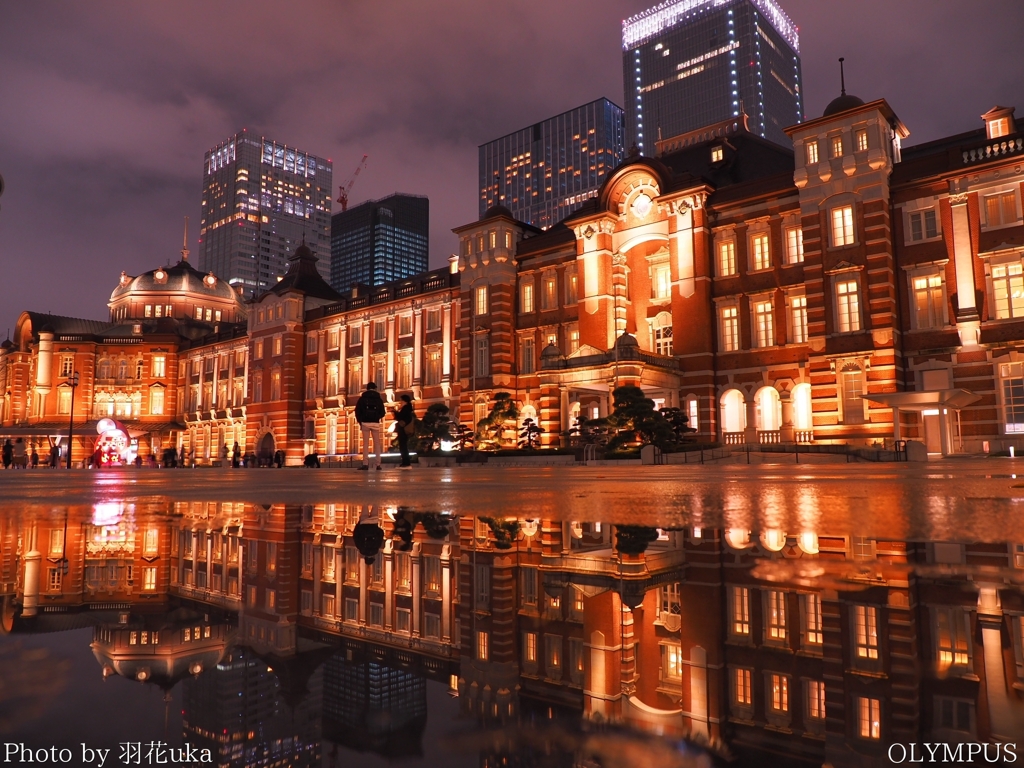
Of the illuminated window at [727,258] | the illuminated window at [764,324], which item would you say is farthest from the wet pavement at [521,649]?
the illuminated window at [727,258]

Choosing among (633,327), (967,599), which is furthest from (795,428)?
(967,599)

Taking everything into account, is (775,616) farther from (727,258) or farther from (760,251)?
(727,258)

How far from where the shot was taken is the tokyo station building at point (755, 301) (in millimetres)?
23766

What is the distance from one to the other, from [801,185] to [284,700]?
2881 centimetres

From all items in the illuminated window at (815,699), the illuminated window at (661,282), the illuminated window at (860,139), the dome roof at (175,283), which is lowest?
the illuminated window at (815,699)

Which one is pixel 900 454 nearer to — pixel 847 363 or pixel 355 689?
pixel 847 363

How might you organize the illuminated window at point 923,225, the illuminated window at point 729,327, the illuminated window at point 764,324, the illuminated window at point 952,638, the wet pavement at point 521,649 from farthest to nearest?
the illuminated window at point 729,327, the illuminated window at point 764,324, the illuminated window at point 923,225, the illuminated window at point 952,638, the wet pavement at point 521,649

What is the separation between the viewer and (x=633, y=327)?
1278 inches

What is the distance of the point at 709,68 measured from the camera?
146 m

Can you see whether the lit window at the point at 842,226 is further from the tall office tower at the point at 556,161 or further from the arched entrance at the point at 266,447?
the tall office tower at the point at 556,161

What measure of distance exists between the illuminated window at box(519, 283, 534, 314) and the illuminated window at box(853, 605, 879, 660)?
3386cm

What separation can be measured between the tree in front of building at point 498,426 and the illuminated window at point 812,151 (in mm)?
15757

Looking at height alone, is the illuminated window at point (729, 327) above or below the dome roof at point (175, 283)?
below

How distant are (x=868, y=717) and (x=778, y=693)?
19 centimetres
